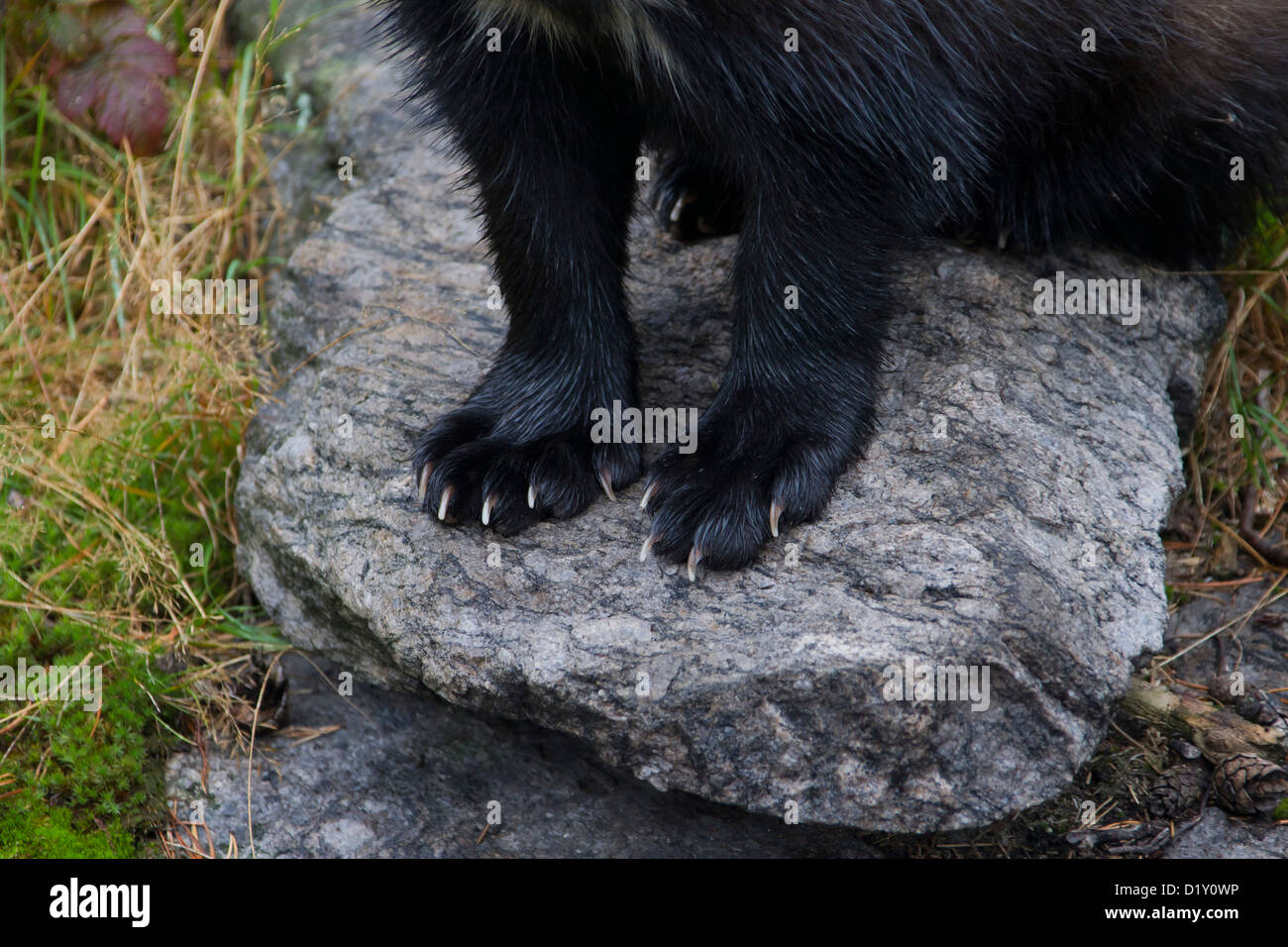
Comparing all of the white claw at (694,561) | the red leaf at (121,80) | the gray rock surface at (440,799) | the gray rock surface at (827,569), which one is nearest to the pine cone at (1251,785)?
the gray rock surface at (827,569)

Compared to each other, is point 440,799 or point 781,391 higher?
point 781,391

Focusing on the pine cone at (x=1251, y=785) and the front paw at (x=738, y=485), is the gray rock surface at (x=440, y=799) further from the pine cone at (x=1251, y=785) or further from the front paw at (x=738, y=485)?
the pine cone at (x=1251, y=785)

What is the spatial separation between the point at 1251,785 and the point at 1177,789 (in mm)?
165

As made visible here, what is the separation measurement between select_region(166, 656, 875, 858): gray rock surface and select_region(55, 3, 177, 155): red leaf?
215cm

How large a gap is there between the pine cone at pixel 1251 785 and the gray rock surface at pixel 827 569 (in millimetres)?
559

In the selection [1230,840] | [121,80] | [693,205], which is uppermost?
[121,80]

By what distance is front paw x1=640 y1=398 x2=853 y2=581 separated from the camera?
291 centimetres

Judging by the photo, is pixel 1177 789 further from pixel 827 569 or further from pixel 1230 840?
pixel 827 569

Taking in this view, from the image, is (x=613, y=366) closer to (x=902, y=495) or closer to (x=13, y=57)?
(x=902, y=495)

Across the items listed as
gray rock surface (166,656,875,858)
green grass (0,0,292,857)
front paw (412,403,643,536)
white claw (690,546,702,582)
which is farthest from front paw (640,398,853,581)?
green grass (0,0,292,857)

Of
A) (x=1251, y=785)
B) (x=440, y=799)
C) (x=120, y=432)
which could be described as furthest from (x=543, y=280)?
(x=1251, y=785)

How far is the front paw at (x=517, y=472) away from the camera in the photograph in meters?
3.11

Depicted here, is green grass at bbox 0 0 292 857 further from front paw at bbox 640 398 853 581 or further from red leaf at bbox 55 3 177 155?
front paw at bbox 640 398 853 581

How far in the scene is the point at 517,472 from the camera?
10.3 feet
